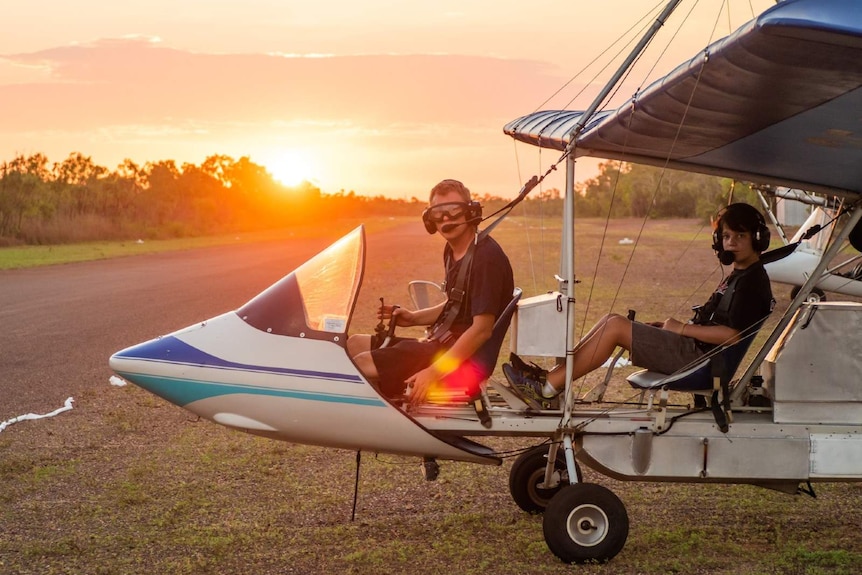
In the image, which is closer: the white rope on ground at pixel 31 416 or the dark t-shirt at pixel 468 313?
the dark t-shirt at pixel 468 313

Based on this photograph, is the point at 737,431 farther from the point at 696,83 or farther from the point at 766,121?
the point at 696,83

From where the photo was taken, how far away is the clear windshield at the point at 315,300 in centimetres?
598

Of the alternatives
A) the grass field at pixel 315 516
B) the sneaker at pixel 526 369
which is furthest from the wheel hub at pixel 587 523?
the sneaker at pixel 526 369

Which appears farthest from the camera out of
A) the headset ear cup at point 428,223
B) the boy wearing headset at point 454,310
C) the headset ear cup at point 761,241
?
the headset ear cup at point 761,241

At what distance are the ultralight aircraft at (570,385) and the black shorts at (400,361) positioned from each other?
180 mm

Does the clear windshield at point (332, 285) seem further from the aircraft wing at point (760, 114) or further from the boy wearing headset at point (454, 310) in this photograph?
the aircraft wing at point (760, 114)

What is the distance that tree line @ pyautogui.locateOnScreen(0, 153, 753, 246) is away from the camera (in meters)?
44.7

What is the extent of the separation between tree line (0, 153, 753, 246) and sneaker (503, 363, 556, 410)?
1118mm

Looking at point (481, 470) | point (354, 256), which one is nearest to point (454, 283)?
point (354, 256)

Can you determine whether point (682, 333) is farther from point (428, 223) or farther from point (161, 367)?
point (161, 367)

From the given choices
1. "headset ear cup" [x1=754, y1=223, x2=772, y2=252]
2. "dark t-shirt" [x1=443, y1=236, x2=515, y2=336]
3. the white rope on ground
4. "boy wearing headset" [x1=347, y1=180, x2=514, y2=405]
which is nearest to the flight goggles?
"boy wearing headset" [x1=347, y1=180, x2=514, y2=405]

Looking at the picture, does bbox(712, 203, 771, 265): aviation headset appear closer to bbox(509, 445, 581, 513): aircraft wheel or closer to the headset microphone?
the headset microphone

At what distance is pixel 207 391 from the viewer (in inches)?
233

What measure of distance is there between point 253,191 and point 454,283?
10710 centimetres
